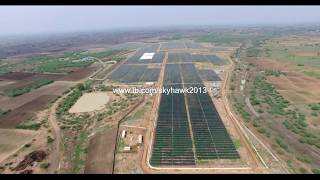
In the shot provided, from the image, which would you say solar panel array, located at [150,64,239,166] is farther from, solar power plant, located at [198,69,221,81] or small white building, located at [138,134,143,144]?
solar power plant, located at [198,69,221,81]

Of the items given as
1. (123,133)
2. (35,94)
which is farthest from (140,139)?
(35,94)

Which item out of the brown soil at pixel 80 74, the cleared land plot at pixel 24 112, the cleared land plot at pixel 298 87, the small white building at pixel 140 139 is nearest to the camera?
the small white building at pixel 140 139

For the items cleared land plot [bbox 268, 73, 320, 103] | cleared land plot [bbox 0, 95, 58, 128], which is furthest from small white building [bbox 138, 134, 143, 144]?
cleared land plot [bbox 268, 73, 320, 103]

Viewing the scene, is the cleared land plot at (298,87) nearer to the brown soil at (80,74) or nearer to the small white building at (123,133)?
the small white building at (123,133)

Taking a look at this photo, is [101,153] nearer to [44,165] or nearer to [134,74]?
[44,165]

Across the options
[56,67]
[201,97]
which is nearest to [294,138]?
[201,97]

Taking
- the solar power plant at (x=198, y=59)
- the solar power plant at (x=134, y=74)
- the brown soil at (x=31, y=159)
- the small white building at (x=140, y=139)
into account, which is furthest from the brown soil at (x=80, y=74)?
the small white building at (x=140, y=139)

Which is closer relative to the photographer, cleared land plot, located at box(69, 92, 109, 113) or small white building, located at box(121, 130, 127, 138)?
small white building, located at box(121, 130, 127, 138)
